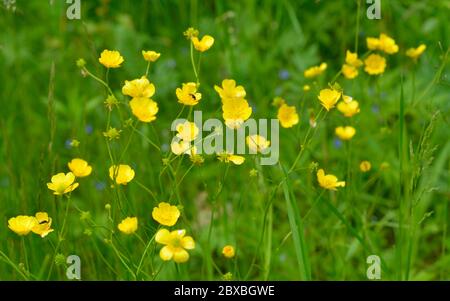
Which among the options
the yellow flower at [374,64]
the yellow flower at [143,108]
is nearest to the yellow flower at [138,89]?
the yellow flower at [143,108]

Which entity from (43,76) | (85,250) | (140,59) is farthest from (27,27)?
(85,250)

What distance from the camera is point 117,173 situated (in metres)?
1.27

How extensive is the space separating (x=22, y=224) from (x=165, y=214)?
0.23m

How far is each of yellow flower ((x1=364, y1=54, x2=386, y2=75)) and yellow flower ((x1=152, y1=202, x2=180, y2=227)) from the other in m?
0.69

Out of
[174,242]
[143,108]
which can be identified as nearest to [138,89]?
[143,108]

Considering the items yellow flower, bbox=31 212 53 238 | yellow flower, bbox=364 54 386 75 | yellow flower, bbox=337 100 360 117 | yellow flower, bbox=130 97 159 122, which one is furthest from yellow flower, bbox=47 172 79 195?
yellow flower, bbox=364 54 386 75

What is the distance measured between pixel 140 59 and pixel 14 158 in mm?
673

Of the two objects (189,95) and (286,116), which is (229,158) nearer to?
(189,95)

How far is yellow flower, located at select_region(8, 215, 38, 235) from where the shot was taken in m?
1.25

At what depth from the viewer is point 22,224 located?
49.3 inches

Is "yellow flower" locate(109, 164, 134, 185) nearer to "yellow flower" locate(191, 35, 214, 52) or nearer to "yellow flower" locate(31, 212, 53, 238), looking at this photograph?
"yellow flower" locate(31, 212, 53, 238)

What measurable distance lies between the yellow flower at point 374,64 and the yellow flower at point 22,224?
2.81ft
